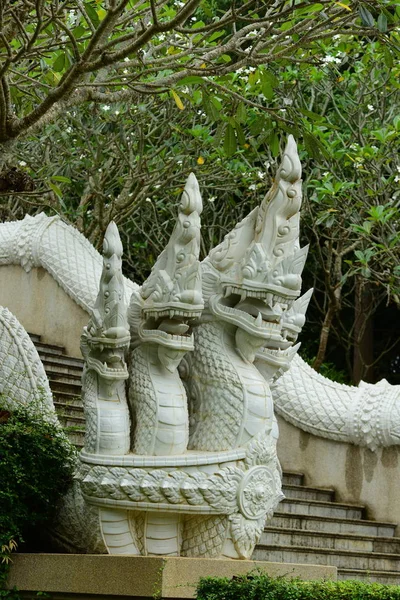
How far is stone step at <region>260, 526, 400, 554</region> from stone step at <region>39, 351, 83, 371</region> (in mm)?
2869

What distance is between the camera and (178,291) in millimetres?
6613

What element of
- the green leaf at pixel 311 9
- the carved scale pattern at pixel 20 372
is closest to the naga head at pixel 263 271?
the green leaf at pixel 311 9

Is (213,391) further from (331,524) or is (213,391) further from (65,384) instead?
(65,384)

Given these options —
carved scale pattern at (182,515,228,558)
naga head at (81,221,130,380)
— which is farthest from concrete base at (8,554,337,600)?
naga head at (81,221,130,380)

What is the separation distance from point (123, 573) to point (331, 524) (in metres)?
3.16

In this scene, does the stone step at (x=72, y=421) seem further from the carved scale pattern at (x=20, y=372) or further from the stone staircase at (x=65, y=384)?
the carved scale pattern at (x=20, y=372)

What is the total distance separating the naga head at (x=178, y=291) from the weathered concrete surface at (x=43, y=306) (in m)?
4.39

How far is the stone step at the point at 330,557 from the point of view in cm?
805

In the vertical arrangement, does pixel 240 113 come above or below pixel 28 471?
above

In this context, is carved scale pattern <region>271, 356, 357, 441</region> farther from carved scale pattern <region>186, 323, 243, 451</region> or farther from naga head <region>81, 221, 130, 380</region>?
naga head <region>81, 221, 130, 380</region>

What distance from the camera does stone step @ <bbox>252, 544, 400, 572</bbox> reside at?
8047 mm

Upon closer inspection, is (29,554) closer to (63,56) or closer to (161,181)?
(63,56)

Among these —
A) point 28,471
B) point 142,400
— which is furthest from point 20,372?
point 142,400

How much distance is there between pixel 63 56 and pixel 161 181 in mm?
6482
